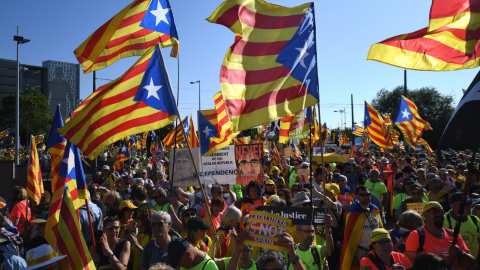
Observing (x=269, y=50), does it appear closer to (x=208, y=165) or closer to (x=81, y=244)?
(x=81, y=244)

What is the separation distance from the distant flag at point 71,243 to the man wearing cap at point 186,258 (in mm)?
1248

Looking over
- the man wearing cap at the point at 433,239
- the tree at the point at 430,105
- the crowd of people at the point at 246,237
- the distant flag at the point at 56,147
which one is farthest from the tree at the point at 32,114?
the man wearing cap at the point at 433,239

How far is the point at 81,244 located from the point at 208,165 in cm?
511

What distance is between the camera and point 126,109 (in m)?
6.08

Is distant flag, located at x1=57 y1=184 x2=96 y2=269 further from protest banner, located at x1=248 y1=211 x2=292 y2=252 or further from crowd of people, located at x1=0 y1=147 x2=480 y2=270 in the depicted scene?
protest banner, located at x1=248 y1=211 x2=292 y2=252

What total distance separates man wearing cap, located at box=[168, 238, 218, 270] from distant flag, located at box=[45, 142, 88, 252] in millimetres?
2168

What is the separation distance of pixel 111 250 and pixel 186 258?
1.73 metres

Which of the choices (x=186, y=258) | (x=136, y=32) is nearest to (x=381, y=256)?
(x=186, y=258)

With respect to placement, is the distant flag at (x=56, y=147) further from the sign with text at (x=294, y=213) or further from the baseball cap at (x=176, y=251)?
the sign with text at (x=294, y=213)

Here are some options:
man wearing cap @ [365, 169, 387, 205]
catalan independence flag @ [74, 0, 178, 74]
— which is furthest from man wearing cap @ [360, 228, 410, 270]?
man wearing cap @ [365, 169, 387, 205]

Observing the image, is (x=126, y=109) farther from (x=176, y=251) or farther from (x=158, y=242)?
(x=176, y=251)

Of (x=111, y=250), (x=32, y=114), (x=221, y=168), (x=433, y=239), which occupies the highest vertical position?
(x=32, y=114)

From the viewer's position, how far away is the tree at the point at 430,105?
189 feet

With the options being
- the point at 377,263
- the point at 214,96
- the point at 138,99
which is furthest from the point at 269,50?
the point at 214,96
